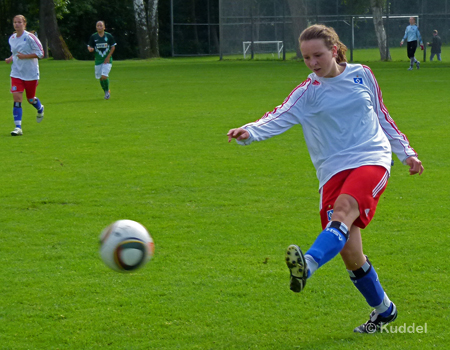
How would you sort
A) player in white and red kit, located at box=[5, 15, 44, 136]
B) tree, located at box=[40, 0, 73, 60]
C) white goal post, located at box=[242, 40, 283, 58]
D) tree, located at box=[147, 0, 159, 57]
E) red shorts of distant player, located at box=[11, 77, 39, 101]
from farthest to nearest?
tree, located at box=[147, 0, 159, 57]
tree, located at box=[40, 0, 73, 60]
white goal post, located at box=[242, 40, 283, 58]
red shorts of distant player, located at box=[11, 77, 39, 101]
player in white and red kit, located at box=[5, 15, 44, 136]


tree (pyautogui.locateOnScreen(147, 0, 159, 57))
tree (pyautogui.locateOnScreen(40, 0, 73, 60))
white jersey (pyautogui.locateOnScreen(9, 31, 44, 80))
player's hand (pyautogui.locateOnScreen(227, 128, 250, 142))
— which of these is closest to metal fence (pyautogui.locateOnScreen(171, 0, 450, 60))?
tree (pyautogui.locateOnScreen(147, 0, 159, 57))

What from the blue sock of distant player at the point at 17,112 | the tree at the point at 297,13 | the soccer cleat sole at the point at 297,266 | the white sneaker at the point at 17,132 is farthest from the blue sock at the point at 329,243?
the tree at the point at 297,13

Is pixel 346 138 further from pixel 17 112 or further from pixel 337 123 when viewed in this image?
pixel 17 112

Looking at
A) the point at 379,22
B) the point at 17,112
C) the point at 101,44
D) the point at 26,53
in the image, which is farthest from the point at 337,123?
the point at 379,22

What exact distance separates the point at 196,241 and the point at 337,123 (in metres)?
2.44

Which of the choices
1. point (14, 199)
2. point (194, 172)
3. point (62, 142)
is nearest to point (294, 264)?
point (14, 199)

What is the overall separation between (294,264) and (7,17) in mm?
55115

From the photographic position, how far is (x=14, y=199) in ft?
25.9

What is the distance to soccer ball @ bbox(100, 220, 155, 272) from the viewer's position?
413 centimetres

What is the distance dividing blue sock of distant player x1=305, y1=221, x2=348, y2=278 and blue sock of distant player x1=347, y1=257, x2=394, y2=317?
19.4 inches

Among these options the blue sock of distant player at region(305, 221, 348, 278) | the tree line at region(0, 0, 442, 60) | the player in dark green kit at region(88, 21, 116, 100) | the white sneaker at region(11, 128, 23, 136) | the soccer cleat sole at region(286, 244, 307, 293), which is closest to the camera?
the soccer cleat sole at region(286, 244, 307, 293)

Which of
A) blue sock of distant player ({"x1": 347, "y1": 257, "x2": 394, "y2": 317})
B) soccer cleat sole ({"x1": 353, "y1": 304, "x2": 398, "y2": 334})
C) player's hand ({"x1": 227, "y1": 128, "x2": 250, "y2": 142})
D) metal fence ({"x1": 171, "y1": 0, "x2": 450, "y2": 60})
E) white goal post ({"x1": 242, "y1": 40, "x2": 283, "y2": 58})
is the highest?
player's hand ({"x1": 227, "y1": 128, "x2": 250, "y2": 142})

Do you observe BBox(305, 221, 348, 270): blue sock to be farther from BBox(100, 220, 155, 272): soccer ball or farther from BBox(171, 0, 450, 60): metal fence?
BBox(171, 0, 450, 60): metal fence

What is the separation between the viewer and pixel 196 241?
20.2 ft
